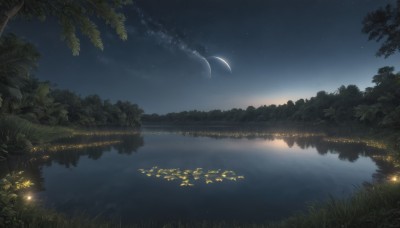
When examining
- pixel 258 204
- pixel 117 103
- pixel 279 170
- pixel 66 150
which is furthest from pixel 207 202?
pixel 117 103

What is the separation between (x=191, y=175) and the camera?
1152 centimetres

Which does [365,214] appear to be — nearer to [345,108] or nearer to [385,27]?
[385,27]

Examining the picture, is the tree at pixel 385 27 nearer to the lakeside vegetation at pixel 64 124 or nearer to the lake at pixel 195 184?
the lakeside vegetation at pixel 64 124

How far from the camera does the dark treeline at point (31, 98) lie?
15.0m

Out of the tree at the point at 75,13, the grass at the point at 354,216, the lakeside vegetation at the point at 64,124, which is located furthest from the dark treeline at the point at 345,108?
the tree at the point at 75,13

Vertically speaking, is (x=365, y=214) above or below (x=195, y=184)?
above

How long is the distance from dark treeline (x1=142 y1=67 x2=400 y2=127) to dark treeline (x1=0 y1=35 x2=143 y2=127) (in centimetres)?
1917

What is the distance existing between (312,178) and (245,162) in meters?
4.42

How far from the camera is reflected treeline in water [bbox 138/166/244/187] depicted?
34.7ft

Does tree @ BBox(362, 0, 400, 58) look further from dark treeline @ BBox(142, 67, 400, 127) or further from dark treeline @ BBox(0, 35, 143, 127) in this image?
dark treeline @ BBox(0, 35, 143, 127)

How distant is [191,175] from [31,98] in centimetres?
2324

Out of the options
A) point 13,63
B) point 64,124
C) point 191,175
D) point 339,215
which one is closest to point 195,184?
point 191,175

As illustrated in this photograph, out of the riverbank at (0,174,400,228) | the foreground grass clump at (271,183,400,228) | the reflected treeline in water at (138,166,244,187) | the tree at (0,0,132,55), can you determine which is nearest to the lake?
the reflected treeline in water at (138,166,244,187)

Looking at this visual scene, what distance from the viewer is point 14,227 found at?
4441mm
